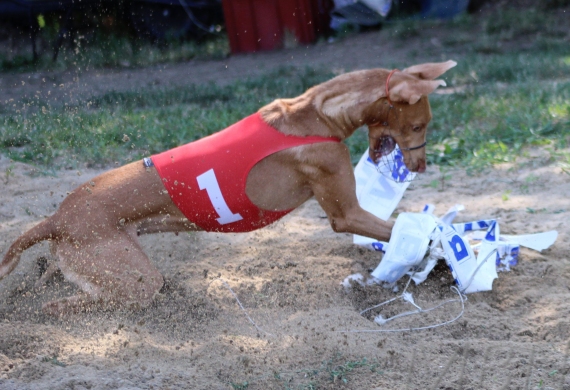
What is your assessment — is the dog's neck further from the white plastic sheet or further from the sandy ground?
the sandy ground

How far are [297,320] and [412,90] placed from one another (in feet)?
4.51

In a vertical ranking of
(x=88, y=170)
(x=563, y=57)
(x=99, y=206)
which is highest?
(x=99, y=206)

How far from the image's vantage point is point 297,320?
383cm

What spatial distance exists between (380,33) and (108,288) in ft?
29.8

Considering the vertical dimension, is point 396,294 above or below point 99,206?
below

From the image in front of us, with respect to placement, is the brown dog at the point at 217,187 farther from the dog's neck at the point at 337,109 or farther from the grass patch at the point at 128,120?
the grass patch at the point at 128,120

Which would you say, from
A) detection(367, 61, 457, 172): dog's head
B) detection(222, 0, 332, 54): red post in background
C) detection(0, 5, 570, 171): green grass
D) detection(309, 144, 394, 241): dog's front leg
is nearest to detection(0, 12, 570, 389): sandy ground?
detection(309, 144, 394, 241): dog's front leg

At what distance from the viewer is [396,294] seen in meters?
4.20

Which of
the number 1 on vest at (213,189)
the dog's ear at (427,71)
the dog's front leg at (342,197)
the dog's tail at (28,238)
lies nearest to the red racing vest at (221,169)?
the number 1 on vest at (213,189)

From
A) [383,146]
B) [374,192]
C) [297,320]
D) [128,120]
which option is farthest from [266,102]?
[297,320]

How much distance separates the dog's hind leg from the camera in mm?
3834

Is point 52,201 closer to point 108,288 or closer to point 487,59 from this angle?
point 108,288

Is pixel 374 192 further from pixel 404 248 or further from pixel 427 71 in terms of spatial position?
pixel 427 71

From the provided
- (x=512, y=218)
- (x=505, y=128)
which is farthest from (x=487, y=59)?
(x=512, y=218)
